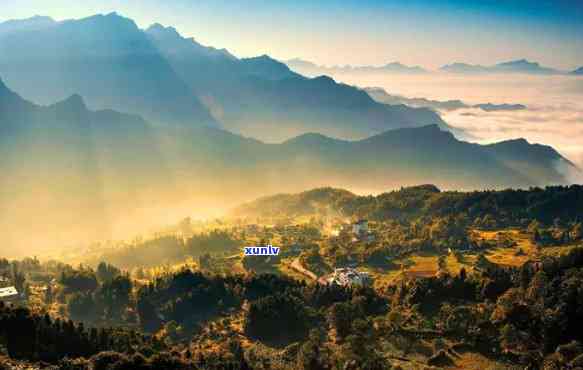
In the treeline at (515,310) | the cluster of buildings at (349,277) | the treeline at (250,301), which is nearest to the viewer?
the treeline at (515,310)

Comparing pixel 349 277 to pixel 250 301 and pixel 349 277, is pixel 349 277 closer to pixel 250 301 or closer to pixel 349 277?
pixel 349 277

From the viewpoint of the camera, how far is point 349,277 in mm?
147250

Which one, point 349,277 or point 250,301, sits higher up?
point 349,277

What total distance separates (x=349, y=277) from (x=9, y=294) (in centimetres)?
8917

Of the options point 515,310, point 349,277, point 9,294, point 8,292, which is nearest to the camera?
point 515,310

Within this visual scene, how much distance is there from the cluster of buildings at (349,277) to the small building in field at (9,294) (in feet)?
268

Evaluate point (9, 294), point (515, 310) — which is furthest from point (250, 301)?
point (9, 294)

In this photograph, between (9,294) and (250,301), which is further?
(9,294)

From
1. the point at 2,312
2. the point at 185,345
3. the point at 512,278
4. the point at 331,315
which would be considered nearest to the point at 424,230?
the point at 512,278

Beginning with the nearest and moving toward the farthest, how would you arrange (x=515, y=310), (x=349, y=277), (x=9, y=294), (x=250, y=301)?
(x=515, y=310)
(x=250, y=301)
(x=9, y=294)
(x=349, y=277)

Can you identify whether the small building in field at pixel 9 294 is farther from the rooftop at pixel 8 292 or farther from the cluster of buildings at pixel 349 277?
the cluster of buildings at pixel 349 277

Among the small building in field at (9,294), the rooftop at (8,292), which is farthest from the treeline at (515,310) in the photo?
the rooftop at (8,292)

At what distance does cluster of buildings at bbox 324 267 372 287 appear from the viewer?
475 ft

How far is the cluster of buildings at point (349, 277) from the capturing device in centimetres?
14488
